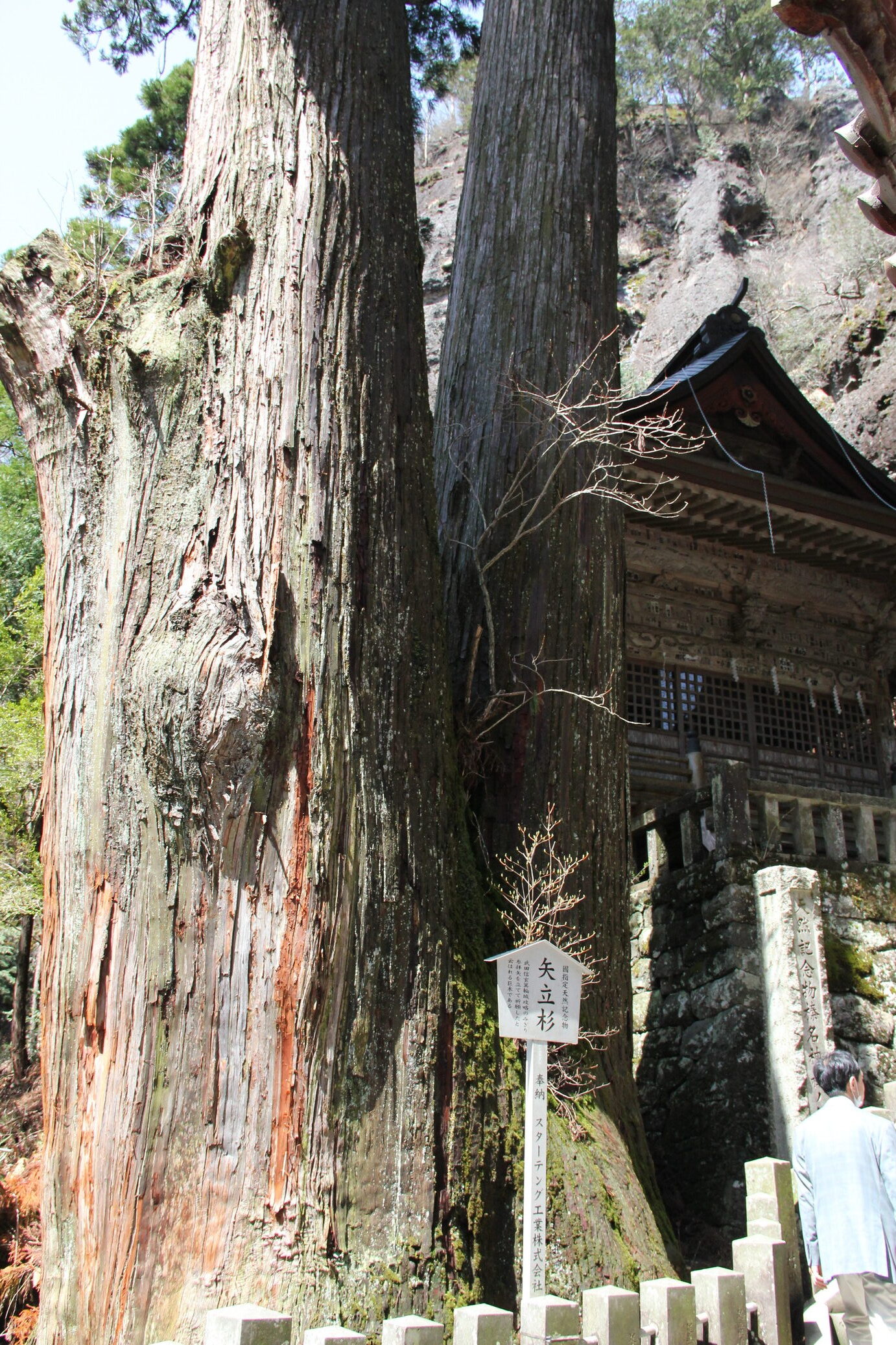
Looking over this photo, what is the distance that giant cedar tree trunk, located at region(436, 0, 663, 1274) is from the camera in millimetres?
3955

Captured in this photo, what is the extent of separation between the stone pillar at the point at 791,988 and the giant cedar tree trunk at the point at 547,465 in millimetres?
2032

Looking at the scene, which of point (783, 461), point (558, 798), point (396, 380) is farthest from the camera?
point (783, 461)

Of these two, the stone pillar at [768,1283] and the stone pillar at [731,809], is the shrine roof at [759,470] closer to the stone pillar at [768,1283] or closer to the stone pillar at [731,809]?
the stone pillar at [731,809]

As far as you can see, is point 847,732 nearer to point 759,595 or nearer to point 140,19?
point 759,595

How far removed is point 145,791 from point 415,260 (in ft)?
7.63

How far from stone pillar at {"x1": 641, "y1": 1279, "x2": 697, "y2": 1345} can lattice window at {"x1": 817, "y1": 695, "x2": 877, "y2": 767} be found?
24.7 feet

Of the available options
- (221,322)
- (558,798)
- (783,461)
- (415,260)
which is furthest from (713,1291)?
(783,461)

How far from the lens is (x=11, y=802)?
9.93 meters

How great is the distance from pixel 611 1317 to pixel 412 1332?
625mm

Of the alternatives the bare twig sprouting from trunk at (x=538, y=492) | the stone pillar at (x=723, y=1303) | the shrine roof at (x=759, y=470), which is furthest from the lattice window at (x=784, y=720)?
the stone pillar at (x=723, y=1303)

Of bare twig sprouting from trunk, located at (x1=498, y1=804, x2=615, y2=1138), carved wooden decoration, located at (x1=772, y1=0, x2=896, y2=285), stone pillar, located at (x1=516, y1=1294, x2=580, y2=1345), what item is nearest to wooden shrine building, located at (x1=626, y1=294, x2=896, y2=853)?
bare twig sprouting from trunk, located at (x1=498, y1=804, x2=615, y2=1138)

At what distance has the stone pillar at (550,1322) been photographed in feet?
7.57

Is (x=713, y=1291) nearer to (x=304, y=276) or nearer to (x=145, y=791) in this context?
(x=145, y=791)

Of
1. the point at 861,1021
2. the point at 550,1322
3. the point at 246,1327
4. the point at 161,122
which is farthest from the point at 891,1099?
the point at 161,122
